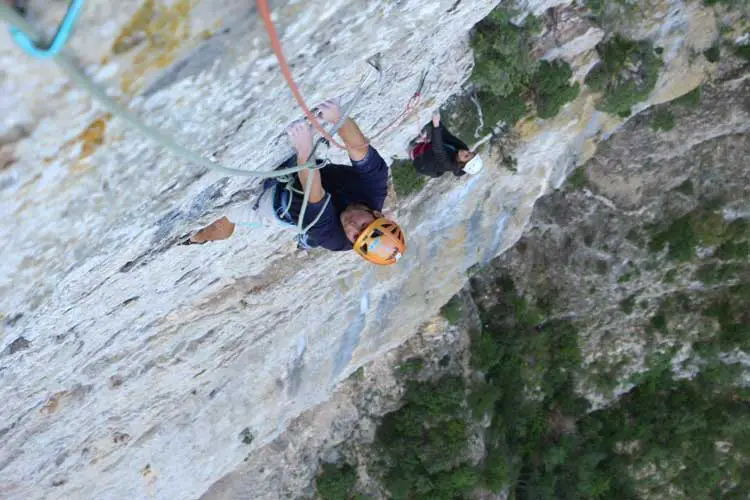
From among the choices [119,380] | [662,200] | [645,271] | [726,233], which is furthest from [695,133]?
[119,380]

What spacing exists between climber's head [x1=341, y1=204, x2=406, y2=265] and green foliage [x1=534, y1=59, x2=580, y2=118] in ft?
9.91

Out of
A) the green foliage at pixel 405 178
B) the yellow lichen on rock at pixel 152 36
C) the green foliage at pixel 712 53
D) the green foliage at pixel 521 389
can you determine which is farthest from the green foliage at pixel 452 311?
the yellow lichen on rock at pixel 152 36

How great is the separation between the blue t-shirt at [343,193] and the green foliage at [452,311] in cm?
496

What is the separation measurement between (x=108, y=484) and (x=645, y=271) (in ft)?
27.6

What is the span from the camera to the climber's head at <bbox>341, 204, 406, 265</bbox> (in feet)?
12.1

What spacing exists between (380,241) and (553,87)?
3.27 meters

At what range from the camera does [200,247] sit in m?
4.01

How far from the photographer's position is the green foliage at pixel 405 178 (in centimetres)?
609

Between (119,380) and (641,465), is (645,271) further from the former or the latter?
(119,380)

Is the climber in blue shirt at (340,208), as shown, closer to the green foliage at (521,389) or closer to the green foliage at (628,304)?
the green foliage at (521,389)

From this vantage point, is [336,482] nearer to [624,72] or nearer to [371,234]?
[371,234]

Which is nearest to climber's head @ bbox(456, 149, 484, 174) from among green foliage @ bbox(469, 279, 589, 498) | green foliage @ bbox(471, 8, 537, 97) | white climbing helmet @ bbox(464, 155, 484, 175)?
white climbing helmet @ bbox(464, 155, 484, 175)

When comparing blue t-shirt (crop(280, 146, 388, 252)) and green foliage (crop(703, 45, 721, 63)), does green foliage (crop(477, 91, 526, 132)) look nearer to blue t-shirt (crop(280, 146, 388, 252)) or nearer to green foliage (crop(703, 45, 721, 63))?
blue t-shirt (crop(280, 146, 388, 252))

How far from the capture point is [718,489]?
10.3 meters
